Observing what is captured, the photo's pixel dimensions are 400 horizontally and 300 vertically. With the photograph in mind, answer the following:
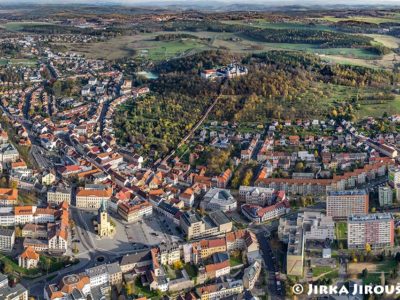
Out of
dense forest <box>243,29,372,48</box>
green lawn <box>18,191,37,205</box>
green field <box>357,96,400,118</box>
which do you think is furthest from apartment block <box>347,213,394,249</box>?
dense forest <box>243,29,372,48</box>

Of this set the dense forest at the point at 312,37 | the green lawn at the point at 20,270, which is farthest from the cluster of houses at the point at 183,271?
the dense forest at the point at 312,37

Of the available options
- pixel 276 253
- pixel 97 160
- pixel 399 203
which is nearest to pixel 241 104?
pixel 97 160

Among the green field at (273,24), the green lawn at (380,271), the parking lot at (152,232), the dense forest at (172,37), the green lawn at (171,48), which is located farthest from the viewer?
the green field at (273,24)

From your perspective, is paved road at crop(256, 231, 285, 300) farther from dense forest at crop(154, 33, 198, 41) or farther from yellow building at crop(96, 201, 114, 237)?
dense forest at crop(154, 33, 198, 41)

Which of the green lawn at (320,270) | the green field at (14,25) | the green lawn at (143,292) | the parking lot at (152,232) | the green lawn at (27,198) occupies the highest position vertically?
the green field at (14,25)

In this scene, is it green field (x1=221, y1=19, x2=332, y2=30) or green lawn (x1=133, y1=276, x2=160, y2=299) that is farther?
green field (x1=221, y1=19, x2=332, y2=30)

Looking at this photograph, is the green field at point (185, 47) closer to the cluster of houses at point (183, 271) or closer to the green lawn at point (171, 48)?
the green lawn at point (171, 48)

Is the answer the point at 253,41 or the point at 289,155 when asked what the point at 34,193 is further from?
the point at 253,41

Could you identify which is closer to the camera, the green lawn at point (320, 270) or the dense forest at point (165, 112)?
the green lawn at point (320, 270)

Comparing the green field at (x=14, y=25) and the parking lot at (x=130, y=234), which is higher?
the green field at (x=14, y=25)

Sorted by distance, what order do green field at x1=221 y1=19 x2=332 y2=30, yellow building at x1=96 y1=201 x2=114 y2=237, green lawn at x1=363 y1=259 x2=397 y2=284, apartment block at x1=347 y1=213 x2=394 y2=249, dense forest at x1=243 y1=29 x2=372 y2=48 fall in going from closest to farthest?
1. green lawn at x1=363 y1=259 x2=397 y2=284
2. apartment block at x1=347 y1=213 x2=394 y2=249
3. yellow building at x1=96 y1=201 x2=114 y2=237
4. dense forest at x1=243 y1=29 x2=372 y2=48
5. green field at x1=221 y1=19 x2=332 y2=30

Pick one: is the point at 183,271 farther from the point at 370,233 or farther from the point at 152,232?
the point at 370,233
